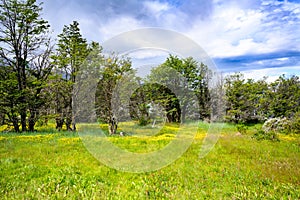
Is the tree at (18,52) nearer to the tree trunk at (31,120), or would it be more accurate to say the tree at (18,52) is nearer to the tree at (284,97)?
the tree trunk at (31,120)

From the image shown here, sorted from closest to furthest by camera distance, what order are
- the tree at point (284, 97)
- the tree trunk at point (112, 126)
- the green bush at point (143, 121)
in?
the tree trunk at point (112, 126) < the green bush at point (143, 121) < the tree at point (284, 97)

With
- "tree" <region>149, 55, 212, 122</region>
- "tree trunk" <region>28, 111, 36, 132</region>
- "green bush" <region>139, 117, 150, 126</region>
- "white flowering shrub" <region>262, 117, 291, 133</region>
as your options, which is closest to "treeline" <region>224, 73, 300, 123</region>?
"tree" <region>149, 55, 212, 122</region>

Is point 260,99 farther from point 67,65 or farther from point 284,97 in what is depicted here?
point 67,65

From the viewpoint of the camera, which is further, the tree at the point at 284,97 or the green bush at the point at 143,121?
the tree at the point at 284,97

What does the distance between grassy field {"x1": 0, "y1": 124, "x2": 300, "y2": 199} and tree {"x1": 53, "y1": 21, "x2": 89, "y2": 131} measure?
11.4m

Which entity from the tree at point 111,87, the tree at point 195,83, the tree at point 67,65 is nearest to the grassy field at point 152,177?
the tree at point 111,87

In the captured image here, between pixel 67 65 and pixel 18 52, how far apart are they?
4.44 metres

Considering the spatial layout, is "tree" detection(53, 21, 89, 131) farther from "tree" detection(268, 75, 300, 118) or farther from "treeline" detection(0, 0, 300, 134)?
"tree" detection(268, 75, 300, 118)

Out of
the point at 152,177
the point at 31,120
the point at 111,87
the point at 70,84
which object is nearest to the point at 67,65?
the point at 70,84

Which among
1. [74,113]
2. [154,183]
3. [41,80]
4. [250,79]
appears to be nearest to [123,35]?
[154,183]

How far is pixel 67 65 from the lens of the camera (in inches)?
834

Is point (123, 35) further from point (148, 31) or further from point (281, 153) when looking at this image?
point (281, 153)

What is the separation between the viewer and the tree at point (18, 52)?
18.8 meters

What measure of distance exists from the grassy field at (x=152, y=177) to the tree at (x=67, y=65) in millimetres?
11391
